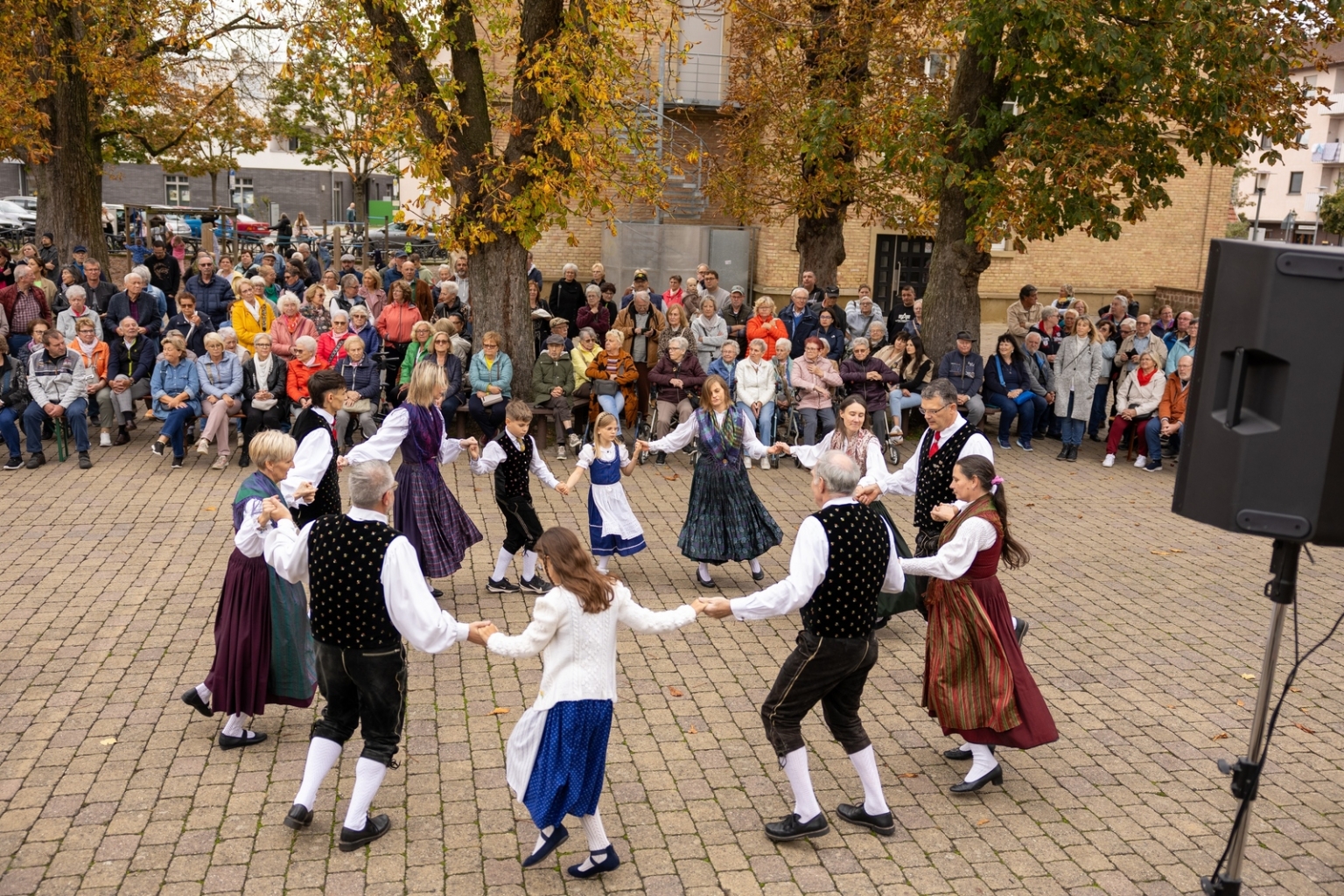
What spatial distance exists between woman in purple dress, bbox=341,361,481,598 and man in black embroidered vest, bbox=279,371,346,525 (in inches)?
25.7

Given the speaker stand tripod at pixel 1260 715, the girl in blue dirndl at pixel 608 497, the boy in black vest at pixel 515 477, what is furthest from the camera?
the girl in blue dirndl at pixel 608 497

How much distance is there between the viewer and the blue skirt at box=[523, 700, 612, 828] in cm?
483

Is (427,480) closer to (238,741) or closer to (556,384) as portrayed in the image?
(238,741)

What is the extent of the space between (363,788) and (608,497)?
12.2ft

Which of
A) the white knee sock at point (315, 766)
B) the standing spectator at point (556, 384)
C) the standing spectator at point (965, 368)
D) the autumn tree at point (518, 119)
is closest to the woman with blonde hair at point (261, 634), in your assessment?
the white knee sock at point (315, 766)

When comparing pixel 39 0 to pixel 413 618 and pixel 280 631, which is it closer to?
pixel 280 631

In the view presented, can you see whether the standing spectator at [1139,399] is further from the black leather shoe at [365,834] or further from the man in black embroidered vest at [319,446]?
the black leather shoe at [365,834]

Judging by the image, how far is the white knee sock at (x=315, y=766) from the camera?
519 cm

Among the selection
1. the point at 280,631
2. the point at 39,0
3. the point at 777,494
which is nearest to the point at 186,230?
the point at 39,0

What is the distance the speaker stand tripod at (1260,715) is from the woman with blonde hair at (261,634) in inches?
165

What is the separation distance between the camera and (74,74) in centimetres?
1719

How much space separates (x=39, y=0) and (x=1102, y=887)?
16474mm

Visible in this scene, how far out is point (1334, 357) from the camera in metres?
3.85

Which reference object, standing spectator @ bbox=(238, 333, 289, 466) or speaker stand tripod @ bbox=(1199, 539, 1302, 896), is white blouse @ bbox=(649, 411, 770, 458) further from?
standing spectator @ bbox=(238, 333, 289, 466)
